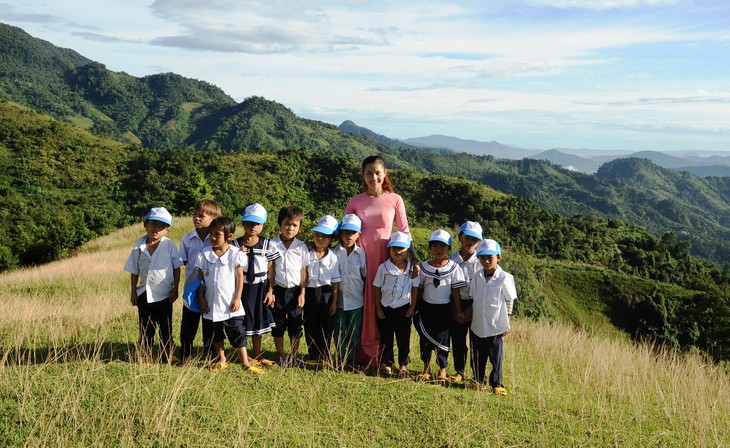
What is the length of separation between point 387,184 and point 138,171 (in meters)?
58.8

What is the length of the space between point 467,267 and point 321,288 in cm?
151

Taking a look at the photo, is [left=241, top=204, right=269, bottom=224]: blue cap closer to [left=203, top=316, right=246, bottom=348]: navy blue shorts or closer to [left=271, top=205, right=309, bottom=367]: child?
[left=271, top=205, right=309, bottom=367]: child

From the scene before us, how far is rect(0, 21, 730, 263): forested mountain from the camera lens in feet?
398

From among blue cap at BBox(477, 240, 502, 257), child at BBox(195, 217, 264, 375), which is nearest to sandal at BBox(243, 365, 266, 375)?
child at BBox(195, 217, 264, 375)

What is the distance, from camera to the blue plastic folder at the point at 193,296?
4418mm

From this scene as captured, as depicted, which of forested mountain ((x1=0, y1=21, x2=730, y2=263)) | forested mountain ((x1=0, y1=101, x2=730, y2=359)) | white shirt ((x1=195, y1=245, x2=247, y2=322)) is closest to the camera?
white shirt ((x1=195, y1=245, x2=247, y2=322))

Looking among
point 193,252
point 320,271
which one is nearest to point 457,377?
point 320,271

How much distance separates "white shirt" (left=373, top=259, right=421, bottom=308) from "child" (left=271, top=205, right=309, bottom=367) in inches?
29.8

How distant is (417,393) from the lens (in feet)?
13.7

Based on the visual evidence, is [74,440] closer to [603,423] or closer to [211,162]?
[603,423]

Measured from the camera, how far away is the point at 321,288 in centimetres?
465

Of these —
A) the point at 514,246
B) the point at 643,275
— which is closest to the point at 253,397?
the point at 514,246

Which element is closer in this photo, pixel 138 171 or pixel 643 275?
pixel 643 275

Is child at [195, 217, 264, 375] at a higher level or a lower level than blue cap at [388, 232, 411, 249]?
lower
